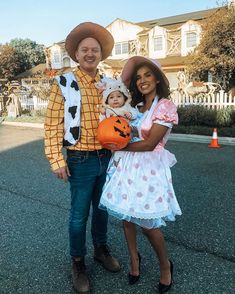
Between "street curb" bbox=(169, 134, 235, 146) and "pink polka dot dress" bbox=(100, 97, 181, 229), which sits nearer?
"pink polka dot dress" bbox=(100, 97, 181, 229)

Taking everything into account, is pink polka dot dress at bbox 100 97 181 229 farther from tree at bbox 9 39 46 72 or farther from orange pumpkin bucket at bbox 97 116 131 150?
tree at bbox 9 39 46 72

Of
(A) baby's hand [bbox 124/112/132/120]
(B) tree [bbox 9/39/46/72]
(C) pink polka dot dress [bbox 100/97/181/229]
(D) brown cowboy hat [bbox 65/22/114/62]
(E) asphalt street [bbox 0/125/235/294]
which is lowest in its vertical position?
(E) asphalt street [bbox 0/125/235/294]

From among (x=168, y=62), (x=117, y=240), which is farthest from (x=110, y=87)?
(x=168, y=62)

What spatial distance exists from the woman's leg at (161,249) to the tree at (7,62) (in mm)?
49497

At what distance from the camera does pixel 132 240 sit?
109 inches

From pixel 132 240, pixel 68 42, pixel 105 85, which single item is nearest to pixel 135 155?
pixel 105 85

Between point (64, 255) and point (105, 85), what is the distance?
181 centimetres

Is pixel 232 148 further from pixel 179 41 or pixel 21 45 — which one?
pixel 21 45

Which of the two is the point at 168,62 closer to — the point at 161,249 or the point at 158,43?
the point at 158,43

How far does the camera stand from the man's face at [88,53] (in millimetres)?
2598

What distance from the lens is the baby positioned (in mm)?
2445

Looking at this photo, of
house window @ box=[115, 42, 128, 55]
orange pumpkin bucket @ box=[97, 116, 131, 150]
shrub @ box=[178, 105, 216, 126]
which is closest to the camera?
orange pumpkin bucket @ box=[97, 116, 131, 150]

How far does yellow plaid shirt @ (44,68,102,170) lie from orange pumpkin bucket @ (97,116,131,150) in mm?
184

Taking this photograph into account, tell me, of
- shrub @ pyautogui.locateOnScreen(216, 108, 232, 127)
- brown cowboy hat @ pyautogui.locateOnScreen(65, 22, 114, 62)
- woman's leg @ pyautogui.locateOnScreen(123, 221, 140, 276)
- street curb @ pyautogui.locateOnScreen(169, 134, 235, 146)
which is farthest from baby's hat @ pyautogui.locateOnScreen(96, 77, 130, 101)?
shrub @ pyautogui.locateOnScreen(216, 108, 232, 127)
